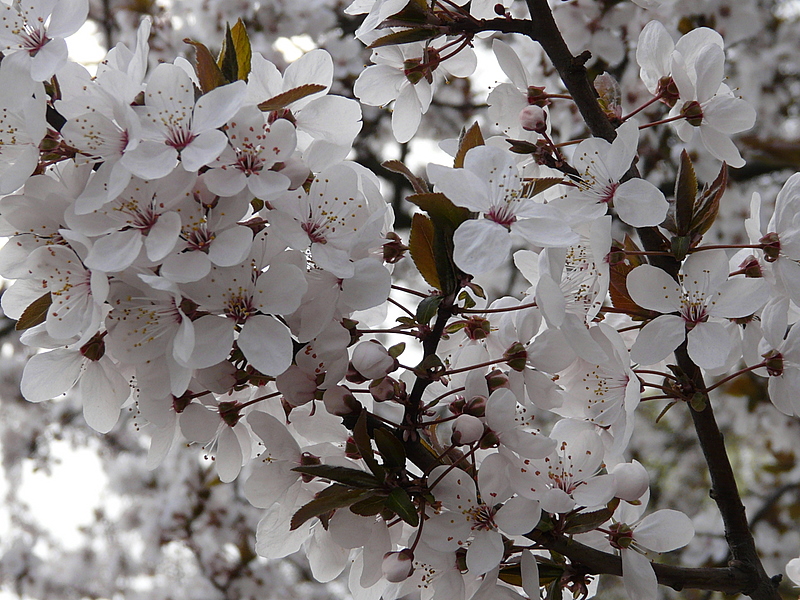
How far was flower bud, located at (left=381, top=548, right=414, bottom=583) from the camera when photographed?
904mm

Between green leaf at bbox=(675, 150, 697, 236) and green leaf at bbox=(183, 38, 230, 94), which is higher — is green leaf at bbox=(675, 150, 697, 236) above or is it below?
above

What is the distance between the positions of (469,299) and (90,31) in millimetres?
3863

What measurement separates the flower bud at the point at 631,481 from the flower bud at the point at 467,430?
21cm

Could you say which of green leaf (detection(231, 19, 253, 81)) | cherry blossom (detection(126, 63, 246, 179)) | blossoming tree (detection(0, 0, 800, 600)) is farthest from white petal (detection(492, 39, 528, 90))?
cherry blossom (detection(126, 63, 246, 179))

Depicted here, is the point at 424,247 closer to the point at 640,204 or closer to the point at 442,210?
the point at 442,210

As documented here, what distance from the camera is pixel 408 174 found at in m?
0.95

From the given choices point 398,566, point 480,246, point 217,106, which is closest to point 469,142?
point 480,246

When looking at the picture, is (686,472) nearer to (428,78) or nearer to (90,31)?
(90,31)

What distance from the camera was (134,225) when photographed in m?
0.83

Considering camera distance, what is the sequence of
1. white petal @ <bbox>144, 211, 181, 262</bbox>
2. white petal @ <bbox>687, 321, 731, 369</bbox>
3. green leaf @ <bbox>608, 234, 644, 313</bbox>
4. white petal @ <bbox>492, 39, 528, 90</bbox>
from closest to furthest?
1. white petal @ <bbox>144, 211, 181, 262</bbox>
2. white petal @ <bbox>687, 321, 731, 369</bbox>
3. green leaf @ <bbox>608, 234, 644, 313</bbox>
4. white petal @ <bbox>492, 39, 528, 90</bbox>

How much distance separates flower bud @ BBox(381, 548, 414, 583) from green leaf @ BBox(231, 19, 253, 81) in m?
0.60

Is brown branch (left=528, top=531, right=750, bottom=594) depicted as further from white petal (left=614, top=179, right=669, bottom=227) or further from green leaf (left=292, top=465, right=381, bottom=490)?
white petal (left=614, top=179, right=669, bottom=227)

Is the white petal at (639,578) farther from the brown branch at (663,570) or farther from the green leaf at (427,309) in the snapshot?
the green leaf at (427,309)

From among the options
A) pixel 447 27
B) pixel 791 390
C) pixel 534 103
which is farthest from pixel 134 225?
pixel 791 390
